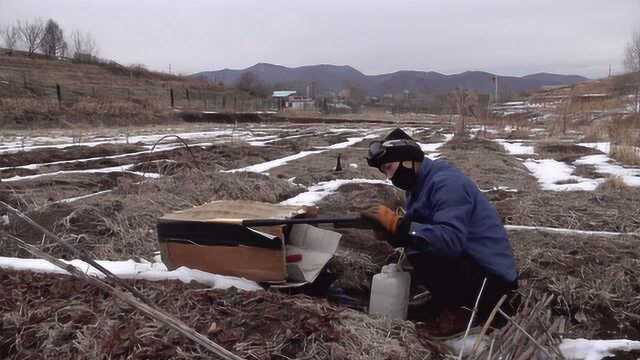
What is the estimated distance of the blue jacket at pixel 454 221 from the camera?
281cm

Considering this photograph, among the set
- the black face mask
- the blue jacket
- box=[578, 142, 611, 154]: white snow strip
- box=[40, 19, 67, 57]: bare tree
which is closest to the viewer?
the blue jacket

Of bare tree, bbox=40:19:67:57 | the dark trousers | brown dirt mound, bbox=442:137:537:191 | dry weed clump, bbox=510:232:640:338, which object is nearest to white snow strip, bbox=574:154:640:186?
brown dirt mound, bbox=442:137:537:191

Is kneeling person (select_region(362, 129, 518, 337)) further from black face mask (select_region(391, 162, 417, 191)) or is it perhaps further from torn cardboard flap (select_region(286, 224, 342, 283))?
torn cardboard flap (select_region(286, 224, 342, 283))

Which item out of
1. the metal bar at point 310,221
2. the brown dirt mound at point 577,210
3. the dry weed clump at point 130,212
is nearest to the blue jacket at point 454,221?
the metal bar at point 310,221

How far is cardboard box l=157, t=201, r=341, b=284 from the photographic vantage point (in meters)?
3.35

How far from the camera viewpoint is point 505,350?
2254 millimetres

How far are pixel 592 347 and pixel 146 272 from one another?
2.68 m

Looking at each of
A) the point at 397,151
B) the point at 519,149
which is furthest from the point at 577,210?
the point at 519,149

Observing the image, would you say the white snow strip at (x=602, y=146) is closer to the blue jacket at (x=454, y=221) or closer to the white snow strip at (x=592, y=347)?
the white snow strip at (x=592, y=347)

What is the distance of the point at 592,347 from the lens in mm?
2990

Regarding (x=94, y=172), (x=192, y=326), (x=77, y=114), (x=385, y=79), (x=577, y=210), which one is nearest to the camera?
(x=192, y=326)

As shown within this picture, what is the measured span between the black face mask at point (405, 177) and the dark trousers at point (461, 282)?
41cm

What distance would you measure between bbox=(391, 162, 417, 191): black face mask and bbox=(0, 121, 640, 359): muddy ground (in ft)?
2.63

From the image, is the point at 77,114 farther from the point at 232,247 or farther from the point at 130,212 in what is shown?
the point at 232,247
